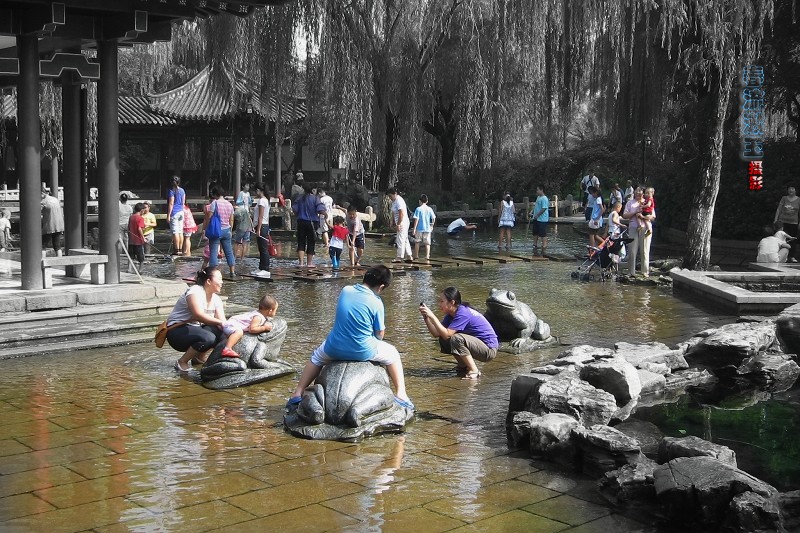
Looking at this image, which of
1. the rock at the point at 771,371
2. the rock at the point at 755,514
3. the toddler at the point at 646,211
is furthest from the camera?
the toddler at the point at 646,211

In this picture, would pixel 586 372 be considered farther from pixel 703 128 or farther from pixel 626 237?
pixel 703 128

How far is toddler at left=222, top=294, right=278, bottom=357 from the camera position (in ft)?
30.6

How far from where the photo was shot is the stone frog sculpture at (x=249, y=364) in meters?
9.18

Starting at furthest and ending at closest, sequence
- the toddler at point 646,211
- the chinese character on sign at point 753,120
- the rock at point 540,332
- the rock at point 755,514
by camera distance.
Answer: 1. the chinese character on sign at point 753,120
2. the toddler at point 646,211
3. the rock at point 540,332
4. the rock at point 755,514

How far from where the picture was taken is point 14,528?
5.50 meters

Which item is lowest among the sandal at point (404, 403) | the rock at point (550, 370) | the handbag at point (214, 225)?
the sandal at point (404, 403)

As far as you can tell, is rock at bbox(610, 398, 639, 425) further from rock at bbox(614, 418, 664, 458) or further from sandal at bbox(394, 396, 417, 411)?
sandal at bbox(394, 396, 417, 411)

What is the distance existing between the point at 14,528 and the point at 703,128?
16.2 m

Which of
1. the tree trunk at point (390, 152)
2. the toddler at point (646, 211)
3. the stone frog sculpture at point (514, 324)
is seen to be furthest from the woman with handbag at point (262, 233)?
the tree trunk at point (390, 152)

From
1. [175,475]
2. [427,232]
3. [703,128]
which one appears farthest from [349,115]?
[175,475]

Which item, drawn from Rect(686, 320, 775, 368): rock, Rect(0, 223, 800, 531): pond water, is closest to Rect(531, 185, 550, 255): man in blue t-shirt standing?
Rect(0, 223, 800, 531): pond water

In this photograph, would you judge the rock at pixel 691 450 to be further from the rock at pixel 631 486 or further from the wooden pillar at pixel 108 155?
the wooden pillar at pixel 108 155

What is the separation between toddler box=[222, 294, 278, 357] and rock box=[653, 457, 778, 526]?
4.60 meters

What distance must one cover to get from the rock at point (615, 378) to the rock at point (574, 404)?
1.96ft
